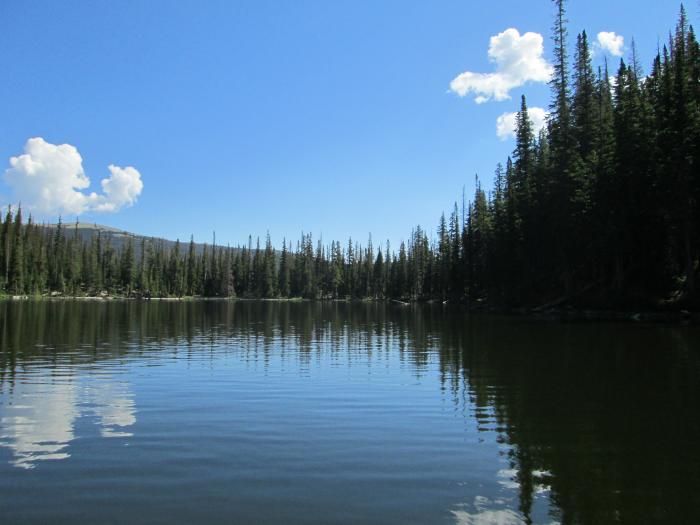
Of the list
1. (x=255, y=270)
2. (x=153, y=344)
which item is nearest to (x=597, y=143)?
(x=153, y=344)

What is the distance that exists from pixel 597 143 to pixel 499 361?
50.5 metres

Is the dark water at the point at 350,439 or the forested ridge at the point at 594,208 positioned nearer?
the dark water at the point at 350,439

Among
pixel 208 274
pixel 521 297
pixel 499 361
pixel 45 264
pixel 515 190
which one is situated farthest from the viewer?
pixel 208 274

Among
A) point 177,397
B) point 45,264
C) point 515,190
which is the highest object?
point 515,190

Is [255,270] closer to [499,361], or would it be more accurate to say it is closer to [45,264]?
[45,264]

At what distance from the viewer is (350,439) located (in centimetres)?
1195

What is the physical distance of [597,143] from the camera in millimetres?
65688

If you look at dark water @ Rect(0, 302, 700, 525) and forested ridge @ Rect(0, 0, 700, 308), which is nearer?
dark water @ Rect(0, 302, 700, 525)

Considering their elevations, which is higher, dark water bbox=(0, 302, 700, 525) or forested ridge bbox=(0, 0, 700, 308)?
forested ridge bbox=(0, 0, 700, 308)

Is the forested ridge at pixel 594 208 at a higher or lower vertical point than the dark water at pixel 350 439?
higher

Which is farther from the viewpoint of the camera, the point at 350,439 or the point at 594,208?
the point at 594,208

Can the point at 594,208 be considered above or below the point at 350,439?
above

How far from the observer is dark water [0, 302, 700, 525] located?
803cm

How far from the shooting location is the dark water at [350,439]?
316 inches
